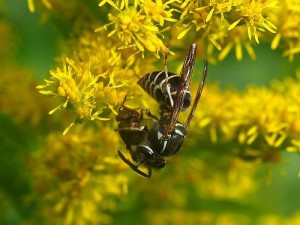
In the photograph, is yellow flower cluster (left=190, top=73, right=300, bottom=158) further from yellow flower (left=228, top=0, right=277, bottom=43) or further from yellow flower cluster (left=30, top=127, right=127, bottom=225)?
yellow flower (left=228, top=0, right=277, bottom=43)

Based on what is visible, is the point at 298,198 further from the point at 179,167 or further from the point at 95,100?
the point at 95,100

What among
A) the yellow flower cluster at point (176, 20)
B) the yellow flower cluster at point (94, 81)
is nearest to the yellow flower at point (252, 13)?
the yellow flower cluster at point (176, 20)

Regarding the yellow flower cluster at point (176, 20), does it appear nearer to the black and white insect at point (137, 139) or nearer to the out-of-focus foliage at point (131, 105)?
the out-of-focus foliage at point (131, 105)

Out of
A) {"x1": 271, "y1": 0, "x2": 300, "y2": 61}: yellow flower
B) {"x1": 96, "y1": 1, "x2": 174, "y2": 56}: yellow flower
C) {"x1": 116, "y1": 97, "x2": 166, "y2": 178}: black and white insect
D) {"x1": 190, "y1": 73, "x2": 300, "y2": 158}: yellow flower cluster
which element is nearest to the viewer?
{"x1": 96, "y1": 1, "x2": 174, "y2": 56}: yellow flower

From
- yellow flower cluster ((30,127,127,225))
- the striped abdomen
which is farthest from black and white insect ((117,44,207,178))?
yellow flower cluster ((30,127,127,225))

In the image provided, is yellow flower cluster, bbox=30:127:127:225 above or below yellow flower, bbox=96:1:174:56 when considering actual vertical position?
below

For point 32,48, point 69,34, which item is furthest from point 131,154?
point 32,48

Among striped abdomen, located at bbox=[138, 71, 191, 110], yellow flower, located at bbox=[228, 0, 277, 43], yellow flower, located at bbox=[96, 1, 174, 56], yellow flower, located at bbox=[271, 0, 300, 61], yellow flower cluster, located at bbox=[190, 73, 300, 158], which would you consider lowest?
yellow flower cluster, located at bbox=[190, 73, 300, 158]

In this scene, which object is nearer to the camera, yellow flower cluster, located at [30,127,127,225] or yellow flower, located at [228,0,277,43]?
yellow flower, located at [228,0,277,43]
